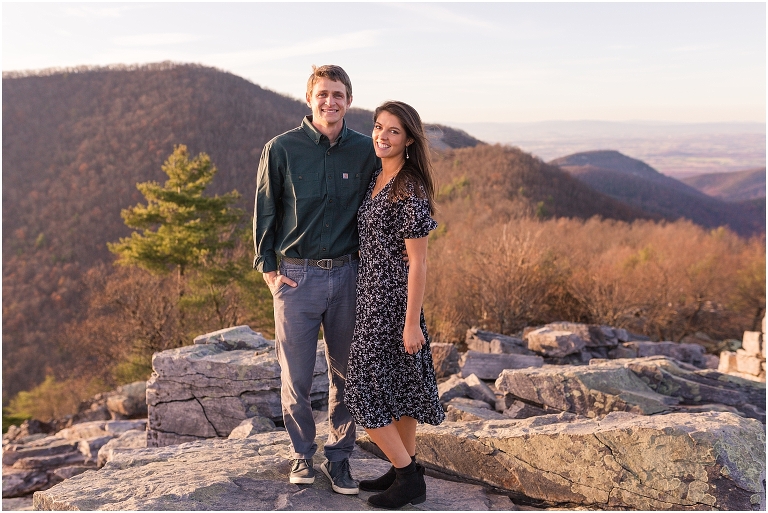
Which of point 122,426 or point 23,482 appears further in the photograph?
point 122,426

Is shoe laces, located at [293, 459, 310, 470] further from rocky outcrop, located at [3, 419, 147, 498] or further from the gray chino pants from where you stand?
rocky outcrop, located at [3, 419, 147, 498]

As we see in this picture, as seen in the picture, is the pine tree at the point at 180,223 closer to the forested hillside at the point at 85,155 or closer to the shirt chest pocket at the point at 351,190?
the forested hillside at the point at 85,155

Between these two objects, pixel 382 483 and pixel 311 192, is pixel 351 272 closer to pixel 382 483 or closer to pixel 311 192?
pixel 311 192

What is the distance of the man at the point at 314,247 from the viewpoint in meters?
3.76

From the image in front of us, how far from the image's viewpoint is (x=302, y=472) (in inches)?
152

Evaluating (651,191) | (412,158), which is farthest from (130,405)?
(651,191)

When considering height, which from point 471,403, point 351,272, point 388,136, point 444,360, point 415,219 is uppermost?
point 388,136

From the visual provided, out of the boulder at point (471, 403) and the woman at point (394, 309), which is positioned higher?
the woman at point (394, 309)

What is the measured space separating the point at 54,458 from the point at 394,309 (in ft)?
29.3

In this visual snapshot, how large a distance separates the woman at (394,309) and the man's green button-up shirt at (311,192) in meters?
0.14

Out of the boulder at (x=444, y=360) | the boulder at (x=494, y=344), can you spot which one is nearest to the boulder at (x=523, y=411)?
the boulder at (x=444, y=360)

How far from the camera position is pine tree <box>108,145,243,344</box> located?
978 inches

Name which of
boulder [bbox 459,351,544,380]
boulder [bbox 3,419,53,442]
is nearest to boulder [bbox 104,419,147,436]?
boulder [bbox 459,351,544,380]

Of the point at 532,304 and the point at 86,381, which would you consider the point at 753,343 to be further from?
the point at 86,381
